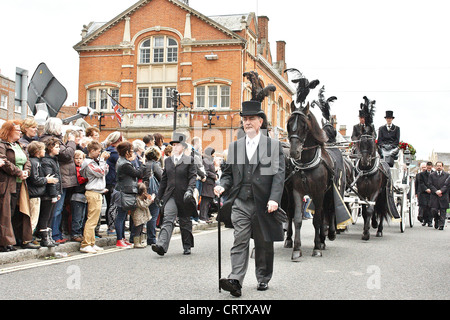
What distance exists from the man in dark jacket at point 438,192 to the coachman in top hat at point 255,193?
39.3ft

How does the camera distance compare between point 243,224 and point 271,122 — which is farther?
point 271,122

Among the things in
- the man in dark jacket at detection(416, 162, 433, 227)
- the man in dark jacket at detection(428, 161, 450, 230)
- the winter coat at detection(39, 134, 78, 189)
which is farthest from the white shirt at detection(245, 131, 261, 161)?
the man in dark jacket at detection(416, 162, 433, 227)

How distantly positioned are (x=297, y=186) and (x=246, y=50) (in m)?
30.7

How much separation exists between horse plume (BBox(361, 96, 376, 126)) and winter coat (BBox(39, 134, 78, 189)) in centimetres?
680

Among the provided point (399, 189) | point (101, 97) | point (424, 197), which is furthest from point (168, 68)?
point (399, 189)

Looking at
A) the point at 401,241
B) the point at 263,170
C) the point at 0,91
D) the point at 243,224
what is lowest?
the point at 401,241

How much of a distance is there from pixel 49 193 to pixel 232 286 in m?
4.19

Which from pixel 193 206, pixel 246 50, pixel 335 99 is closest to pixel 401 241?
pixel 335 99

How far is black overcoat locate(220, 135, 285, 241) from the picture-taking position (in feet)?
19.9

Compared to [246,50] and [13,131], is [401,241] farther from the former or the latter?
[246,50]

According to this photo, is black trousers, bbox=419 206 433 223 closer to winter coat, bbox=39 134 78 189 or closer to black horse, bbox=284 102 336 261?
black horse, bbox=284 102 336 261

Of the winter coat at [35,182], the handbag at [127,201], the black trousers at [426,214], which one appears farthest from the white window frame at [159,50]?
the winter coat at [35,182]

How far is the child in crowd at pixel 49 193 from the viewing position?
8531 mm

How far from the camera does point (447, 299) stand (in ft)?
18.7
